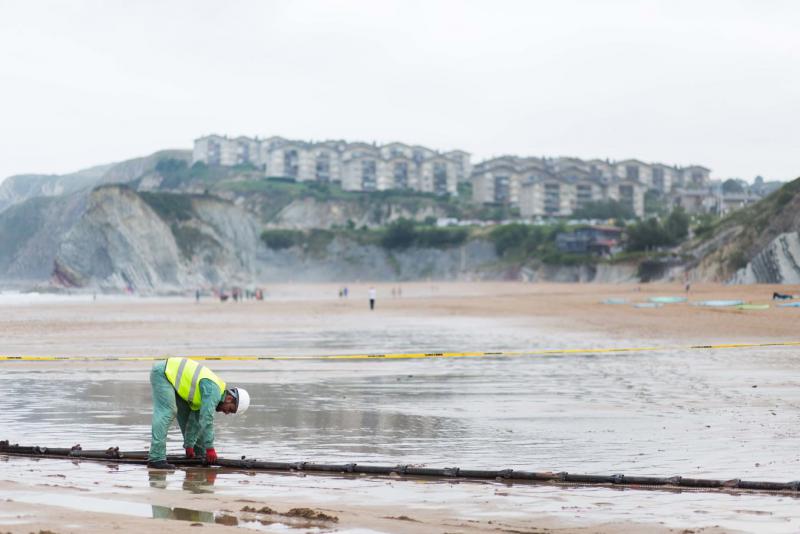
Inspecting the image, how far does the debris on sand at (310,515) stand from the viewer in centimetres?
778

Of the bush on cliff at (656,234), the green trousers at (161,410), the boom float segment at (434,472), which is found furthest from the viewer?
A: the bush on cliff at (656,234)

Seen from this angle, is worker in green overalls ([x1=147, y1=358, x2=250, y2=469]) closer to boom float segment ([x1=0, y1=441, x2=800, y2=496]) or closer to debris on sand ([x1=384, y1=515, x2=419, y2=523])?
boom float segment ([x1=0, y1=441, x2=800, y2=496])

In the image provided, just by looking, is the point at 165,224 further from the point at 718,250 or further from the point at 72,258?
the point at 718,250

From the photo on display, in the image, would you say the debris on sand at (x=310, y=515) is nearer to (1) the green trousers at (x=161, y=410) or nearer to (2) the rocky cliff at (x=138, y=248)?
(1) the green trousers at (x=161, y=410)

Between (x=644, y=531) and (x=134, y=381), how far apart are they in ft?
46.0

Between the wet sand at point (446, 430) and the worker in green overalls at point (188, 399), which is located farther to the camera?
the worker in green overalls at point (188, 399)

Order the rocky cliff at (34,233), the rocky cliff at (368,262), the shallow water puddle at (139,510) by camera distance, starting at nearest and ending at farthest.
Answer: the shallow water puddle at (139,510) < the rocky cliff at (368,262) < the rocky cliff at (34,233)

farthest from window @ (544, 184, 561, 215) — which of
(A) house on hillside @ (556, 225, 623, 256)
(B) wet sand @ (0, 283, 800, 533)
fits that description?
(B) wet sand @ (0, 283, 800, 533)

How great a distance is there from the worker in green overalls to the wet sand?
1.42 ft

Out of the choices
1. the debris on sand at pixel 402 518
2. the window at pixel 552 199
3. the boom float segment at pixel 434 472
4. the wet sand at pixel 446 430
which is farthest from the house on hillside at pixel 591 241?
the debris on sand at pixel 402 518

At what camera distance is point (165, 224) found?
11969 cm

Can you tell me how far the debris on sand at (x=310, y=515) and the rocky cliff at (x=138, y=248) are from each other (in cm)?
10417

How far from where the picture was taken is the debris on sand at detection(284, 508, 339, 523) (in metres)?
7.78

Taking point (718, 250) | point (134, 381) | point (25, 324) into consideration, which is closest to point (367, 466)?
point (134, 381)
